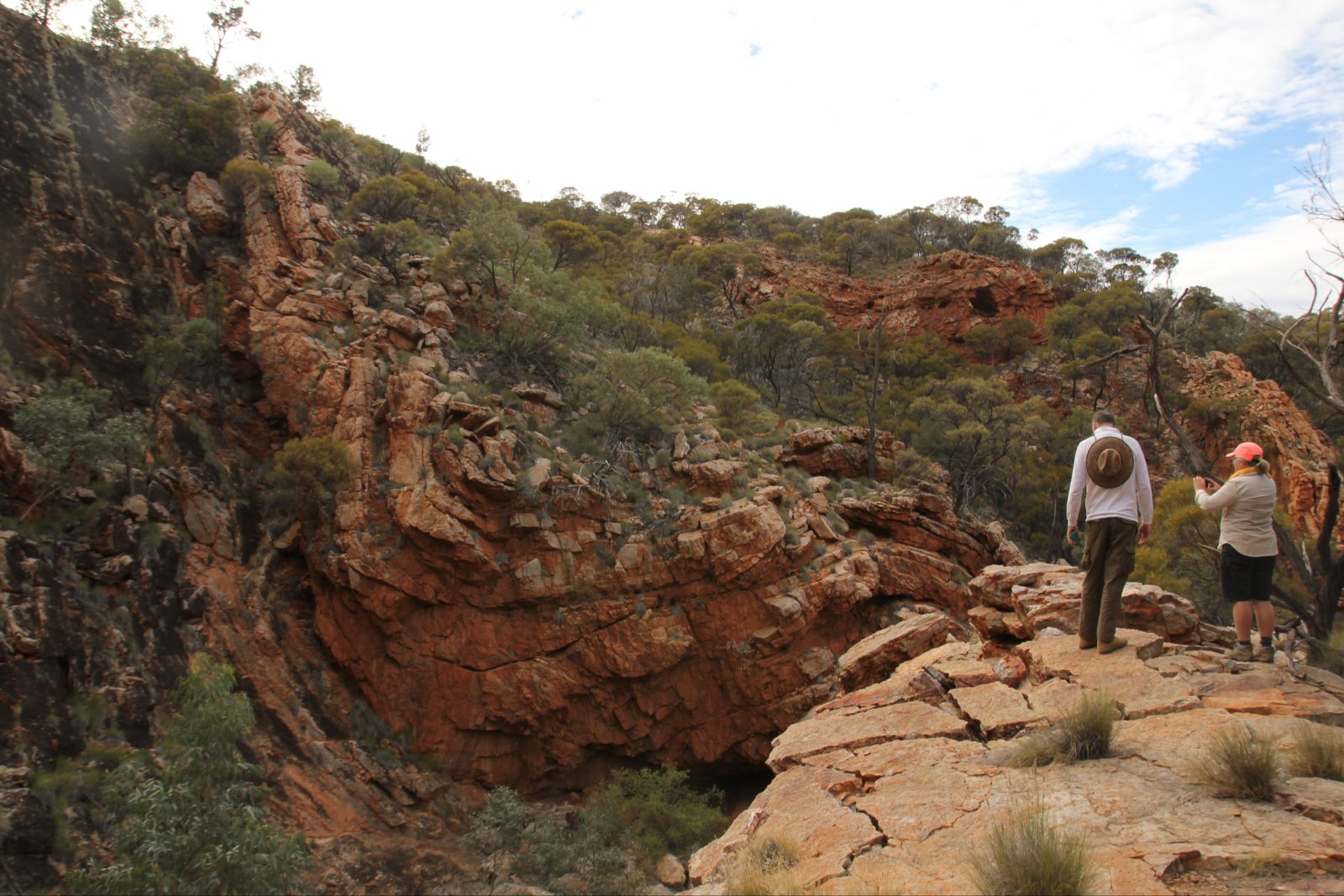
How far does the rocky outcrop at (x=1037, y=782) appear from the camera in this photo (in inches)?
117

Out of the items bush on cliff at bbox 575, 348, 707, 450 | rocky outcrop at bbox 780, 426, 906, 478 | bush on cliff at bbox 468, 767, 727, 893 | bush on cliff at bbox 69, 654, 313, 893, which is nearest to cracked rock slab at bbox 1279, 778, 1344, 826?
bush on cliff at bbox 69, 654, 313, 893

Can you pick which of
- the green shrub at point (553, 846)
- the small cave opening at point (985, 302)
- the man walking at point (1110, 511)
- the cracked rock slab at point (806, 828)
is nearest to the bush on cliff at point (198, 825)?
Result: the green shrub at point (553, 846)

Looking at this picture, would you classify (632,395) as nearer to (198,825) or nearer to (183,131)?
(198,825)

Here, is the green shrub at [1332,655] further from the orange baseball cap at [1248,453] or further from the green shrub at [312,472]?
the green shrub at [312,472]

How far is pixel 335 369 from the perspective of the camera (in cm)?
1433

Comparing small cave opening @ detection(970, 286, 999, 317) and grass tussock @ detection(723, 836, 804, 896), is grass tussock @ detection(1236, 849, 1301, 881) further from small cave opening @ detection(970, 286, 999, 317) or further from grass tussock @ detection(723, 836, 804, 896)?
small cave opening @ detection(970, 286, 999, 317)

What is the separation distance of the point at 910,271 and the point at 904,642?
35945mm

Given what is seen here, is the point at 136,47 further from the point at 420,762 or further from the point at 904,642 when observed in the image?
the point at 904,642

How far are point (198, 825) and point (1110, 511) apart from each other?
8987 mm

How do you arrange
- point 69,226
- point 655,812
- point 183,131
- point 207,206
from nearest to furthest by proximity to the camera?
1. point 655,812
2. point 69,226
3. point 207,206
4. point 183,131

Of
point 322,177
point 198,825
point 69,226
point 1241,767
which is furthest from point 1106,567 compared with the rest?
point 322,177

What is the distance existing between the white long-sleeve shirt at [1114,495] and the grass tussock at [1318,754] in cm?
185

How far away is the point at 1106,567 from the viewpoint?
5.18 meters

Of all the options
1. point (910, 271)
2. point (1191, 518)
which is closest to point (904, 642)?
point (1191, 518)
